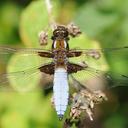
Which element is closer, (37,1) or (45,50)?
(45,50)

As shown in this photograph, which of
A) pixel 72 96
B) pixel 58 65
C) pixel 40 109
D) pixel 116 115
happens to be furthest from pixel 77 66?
pixel 116 115

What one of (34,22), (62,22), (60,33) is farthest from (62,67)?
(62,22)

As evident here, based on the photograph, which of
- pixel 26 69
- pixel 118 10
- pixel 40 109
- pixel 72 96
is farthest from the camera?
pixel 118 10

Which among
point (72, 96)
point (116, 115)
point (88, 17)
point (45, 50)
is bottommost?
point (116, 115)

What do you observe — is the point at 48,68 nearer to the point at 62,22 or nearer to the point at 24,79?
the point at 24,79

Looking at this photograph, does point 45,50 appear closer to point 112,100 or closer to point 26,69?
point 26,69

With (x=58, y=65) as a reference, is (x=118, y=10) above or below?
above

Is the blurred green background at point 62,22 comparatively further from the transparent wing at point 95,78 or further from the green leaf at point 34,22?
the transparent wing at point 95,78
